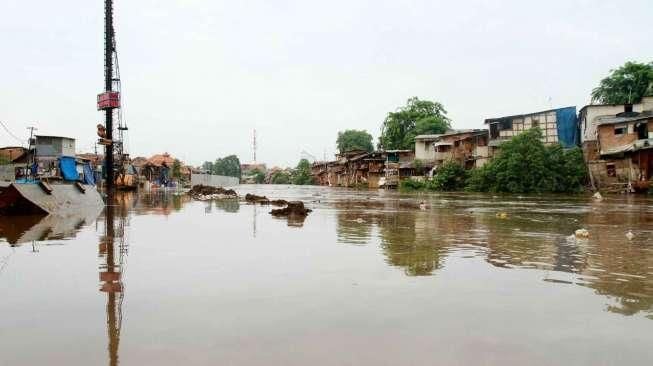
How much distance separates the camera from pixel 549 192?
4184 centimetres

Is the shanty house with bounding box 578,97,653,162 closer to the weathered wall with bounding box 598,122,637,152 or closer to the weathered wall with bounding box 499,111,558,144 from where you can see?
the weathered wall with bounding box 598,122,637,152

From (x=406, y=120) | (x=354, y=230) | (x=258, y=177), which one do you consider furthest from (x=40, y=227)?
(x=258, y=177)

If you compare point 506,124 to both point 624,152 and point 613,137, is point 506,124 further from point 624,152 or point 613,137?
point 624,152

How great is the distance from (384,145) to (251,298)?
77.8 m

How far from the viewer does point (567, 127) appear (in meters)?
46.7

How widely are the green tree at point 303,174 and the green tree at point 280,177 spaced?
10638 millimetres

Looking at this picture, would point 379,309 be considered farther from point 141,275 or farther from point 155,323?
point 141,275

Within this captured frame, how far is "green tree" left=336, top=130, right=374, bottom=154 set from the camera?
102 meters

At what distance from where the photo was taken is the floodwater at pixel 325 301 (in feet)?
12.8

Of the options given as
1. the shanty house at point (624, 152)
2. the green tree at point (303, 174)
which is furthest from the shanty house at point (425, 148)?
the green tree at point (303, 174)

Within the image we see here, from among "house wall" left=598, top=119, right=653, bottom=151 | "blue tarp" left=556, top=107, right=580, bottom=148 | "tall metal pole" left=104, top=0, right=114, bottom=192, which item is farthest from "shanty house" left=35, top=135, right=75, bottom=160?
"house wall" left=598, top=119, right=653, bottom=151

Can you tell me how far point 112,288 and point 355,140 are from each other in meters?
97.7

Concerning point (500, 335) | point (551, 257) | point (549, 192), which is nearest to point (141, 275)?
point (500, 335)

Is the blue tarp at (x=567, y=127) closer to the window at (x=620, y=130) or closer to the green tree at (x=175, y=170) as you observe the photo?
the window at (x=620, y=130)
